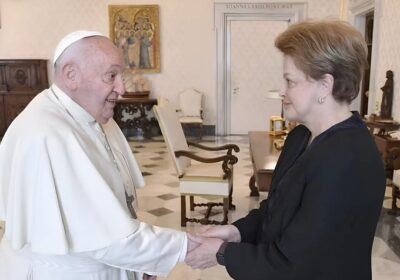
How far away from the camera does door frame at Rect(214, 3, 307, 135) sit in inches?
343

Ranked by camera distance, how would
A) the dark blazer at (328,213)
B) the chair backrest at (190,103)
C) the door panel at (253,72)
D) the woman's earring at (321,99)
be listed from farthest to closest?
the door panel at (253,72) → the chair backrest at (190,103) → the woman's earring at (321,99) → the dark blazer at (328,213)

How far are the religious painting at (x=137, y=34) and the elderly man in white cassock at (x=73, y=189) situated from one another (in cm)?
765

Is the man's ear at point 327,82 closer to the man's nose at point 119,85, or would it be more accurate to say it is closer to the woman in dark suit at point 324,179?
the woman in dark suit at point 324,179

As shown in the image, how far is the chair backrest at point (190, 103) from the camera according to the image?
8.83 m

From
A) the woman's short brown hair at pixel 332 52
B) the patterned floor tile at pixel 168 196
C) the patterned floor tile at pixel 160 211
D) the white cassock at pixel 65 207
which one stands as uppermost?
the woman's short brown hair at pixel 332 52

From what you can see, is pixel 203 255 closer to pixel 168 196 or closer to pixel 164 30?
pixel 168 196

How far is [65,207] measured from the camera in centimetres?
129

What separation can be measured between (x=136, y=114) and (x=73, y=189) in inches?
310

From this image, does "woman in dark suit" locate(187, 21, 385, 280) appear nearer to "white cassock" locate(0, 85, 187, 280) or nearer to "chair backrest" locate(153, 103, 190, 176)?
"white cassock" locate(0, 85, 187, 280)

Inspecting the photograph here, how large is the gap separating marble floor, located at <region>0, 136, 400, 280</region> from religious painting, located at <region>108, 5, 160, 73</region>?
89.9 inches

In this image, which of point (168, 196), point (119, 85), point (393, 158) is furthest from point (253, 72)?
point (119, 85)

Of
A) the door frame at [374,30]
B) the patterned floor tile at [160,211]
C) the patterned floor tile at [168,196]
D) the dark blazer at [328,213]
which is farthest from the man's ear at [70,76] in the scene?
the door frame at [374,30]

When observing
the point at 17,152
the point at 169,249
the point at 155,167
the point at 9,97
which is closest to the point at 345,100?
the point at 169,249

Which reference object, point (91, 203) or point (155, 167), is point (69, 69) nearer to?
point (91, 203)
